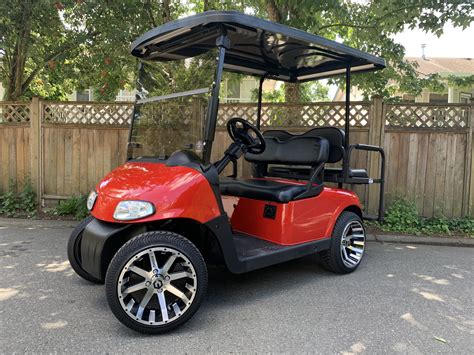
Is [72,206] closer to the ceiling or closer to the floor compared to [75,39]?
closer to the floor

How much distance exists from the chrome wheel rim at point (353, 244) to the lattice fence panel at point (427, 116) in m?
2.40

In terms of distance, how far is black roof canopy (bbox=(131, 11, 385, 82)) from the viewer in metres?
3.06

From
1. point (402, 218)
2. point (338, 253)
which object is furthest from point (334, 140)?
point (402, 218)

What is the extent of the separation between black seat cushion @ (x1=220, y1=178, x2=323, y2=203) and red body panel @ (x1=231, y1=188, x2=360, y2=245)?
0.06 m

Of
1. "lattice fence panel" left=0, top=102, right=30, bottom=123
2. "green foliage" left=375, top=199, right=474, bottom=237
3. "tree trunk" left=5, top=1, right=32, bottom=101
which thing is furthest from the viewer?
"lattice fence panel" left=0, top=102, right=30, bottom=123

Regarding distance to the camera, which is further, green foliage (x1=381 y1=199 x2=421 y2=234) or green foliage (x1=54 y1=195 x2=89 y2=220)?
green foliage (x1=54 y1=195 x2=89 y2=220)

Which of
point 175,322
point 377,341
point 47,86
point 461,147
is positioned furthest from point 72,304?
point 47,86

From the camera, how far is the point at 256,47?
4.04m

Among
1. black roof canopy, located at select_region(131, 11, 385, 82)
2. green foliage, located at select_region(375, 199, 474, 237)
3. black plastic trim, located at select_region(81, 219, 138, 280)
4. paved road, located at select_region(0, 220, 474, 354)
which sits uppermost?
black roof canopy, located at select_region(131, 11, 385, 82)

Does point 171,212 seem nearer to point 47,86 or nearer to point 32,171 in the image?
point 32,171

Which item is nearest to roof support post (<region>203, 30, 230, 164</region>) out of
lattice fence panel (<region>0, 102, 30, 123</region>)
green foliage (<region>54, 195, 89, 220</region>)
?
green foliage (<region>54, 195, 89, 220</region>)

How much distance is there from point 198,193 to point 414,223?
4215 mm

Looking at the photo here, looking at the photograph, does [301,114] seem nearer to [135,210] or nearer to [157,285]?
[135,210]

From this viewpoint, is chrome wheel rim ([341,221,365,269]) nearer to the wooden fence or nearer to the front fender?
the wooden fence
